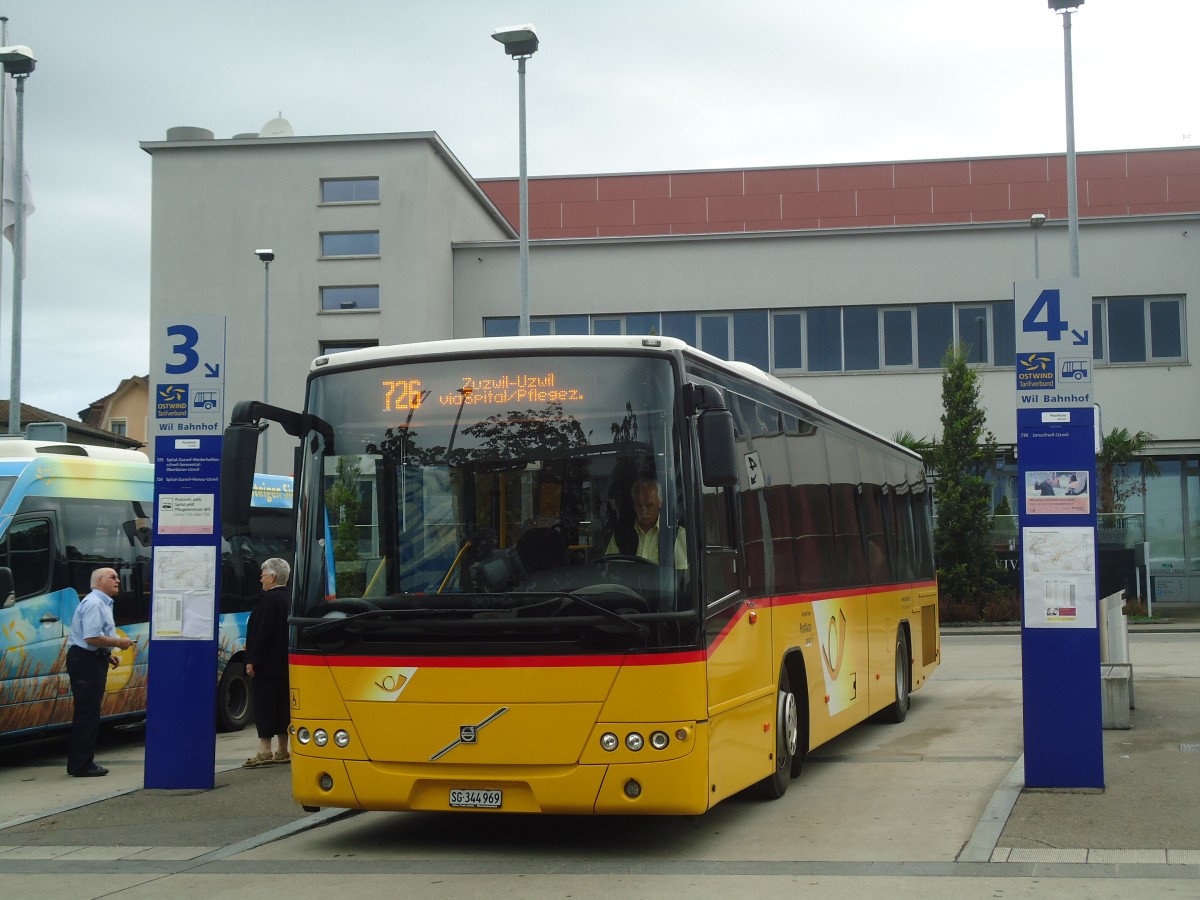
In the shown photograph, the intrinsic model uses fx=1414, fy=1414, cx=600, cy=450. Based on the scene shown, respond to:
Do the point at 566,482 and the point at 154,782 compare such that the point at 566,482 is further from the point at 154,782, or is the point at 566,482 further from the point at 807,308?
the point at 807,308

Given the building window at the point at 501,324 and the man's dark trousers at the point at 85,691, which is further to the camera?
the building window at the point at 501,324

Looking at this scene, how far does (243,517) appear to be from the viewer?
8.39 m

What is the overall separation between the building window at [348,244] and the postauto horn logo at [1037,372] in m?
34.6

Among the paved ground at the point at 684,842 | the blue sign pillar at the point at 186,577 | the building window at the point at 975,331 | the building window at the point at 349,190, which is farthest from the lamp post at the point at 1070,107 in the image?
the building window at the point at 349,190

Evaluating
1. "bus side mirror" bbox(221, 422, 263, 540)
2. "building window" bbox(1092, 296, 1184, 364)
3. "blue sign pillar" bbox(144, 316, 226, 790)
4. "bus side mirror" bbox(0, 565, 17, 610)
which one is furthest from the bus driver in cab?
"building window" bbox(1092, 296, 1184, 364)

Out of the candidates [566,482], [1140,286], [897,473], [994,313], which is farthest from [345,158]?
[566,482]

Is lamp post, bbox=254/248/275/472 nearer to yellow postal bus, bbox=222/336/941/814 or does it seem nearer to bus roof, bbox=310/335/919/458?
bus roof, bbox=310/335/919/458

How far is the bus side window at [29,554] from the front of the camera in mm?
13516

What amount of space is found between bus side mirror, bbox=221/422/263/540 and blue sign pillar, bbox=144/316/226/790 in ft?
9.92

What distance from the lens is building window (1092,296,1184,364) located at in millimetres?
38750

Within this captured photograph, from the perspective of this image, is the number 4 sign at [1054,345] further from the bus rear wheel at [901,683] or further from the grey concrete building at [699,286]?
the grey concrete building at [699,286]

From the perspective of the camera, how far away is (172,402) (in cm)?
1168

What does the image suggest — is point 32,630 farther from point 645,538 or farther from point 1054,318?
point 1054,318

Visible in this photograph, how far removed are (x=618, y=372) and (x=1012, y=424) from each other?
32185 millimetres
